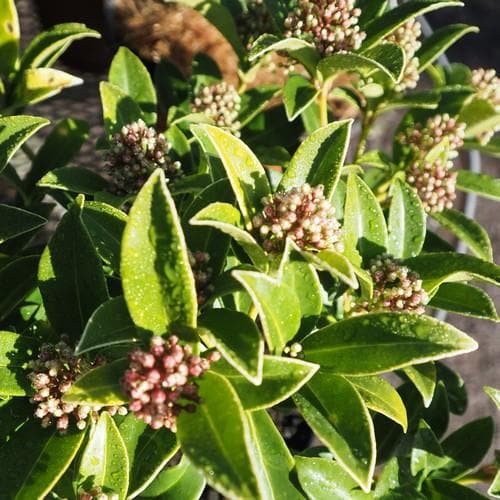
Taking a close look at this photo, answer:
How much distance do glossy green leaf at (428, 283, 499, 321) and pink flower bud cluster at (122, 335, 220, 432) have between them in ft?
1.62

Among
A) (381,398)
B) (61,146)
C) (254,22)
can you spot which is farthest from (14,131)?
(381,398)

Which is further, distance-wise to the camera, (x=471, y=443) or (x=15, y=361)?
(x=471, y=443)

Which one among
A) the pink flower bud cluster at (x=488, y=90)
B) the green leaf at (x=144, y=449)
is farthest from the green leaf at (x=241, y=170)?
the pink flower bud cluster at (x=488, y=90)

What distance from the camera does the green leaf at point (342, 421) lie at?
0.82 metres

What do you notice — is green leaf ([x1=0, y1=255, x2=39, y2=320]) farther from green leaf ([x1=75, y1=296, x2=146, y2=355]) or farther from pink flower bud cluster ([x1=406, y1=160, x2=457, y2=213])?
pink flower bud cluster ([x1=406, y1=160, x2=457, y2=213])

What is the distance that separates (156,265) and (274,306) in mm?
177

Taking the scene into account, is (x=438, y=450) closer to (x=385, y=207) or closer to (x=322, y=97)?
(x=385, y=207)

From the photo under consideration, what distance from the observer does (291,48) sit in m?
1.16

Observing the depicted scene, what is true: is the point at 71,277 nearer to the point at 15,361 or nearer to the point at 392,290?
the point at 15,361

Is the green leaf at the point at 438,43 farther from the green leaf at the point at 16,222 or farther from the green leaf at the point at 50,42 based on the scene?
the green leaf at the point at 16,222

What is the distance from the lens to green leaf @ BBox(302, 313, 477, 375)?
819mm

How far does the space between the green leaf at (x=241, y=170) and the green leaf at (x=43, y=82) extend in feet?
1.32

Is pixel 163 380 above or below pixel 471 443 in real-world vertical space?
above

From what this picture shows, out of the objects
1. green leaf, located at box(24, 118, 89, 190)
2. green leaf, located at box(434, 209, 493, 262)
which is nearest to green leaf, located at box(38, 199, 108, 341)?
green leaf, located at box(24, 118, 89, 190)
